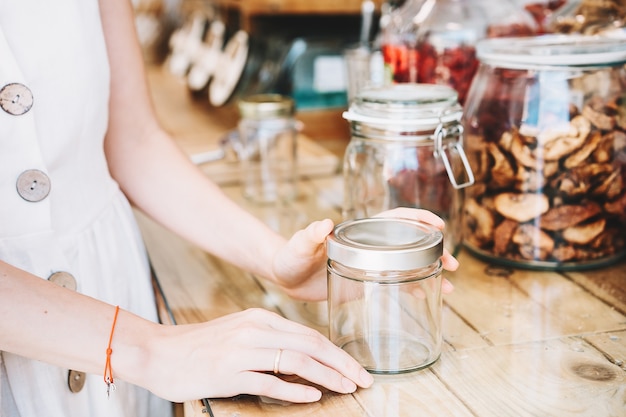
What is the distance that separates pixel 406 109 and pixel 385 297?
1.03ft

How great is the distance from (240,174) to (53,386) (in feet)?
2.78

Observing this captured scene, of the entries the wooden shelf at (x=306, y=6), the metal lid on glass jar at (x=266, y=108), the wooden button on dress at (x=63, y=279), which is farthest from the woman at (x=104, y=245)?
the wooden shelf at (x=306, y=6)

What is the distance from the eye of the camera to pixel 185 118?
8.70 feet

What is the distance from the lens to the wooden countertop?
2.54ft

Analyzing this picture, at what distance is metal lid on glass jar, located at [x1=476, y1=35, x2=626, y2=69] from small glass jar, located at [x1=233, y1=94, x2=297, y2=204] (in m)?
0.52

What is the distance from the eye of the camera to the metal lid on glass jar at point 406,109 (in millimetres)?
1048

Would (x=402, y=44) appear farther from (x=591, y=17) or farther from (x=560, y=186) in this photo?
(x=560, y=186)

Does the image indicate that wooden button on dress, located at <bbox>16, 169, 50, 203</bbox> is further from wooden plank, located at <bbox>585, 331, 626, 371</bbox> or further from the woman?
wooden plank, located at <bbox>585, 331, 626, 371</bbox>

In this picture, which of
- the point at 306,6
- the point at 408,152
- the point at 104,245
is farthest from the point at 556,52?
the point at 306,6

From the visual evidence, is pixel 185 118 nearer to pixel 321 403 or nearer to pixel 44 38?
pixel 44 38

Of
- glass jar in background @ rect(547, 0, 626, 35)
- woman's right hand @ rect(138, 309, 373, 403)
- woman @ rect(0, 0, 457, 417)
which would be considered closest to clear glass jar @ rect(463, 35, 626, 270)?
glass jar in background @ rect(547, 0, 626, 35)

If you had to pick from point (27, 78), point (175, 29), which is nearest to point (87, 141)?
point (27, 78)

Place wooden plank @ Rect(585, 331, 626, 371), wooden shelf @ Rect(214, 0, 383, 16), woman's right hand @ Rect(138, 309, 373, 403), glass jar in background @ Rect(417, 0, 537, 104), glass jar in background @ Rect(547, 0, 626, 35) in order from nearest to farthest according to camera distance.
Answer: woman's right hand @ Rect(138, 309, 373, 403) → wooden plank @ Rect(585, 331, 626, 371) → glass jar in background @ Rect(547, 0, 626, 35) → glass jar in background @ Rect(417, 0, 537, 104) → wooden shelf @ Rect(214, 0, 383, 16)

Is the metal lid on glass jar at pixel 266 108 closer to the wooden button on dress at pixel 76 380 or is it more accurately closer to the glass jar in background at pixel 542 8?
the glass jar in background at pixel 542 8
